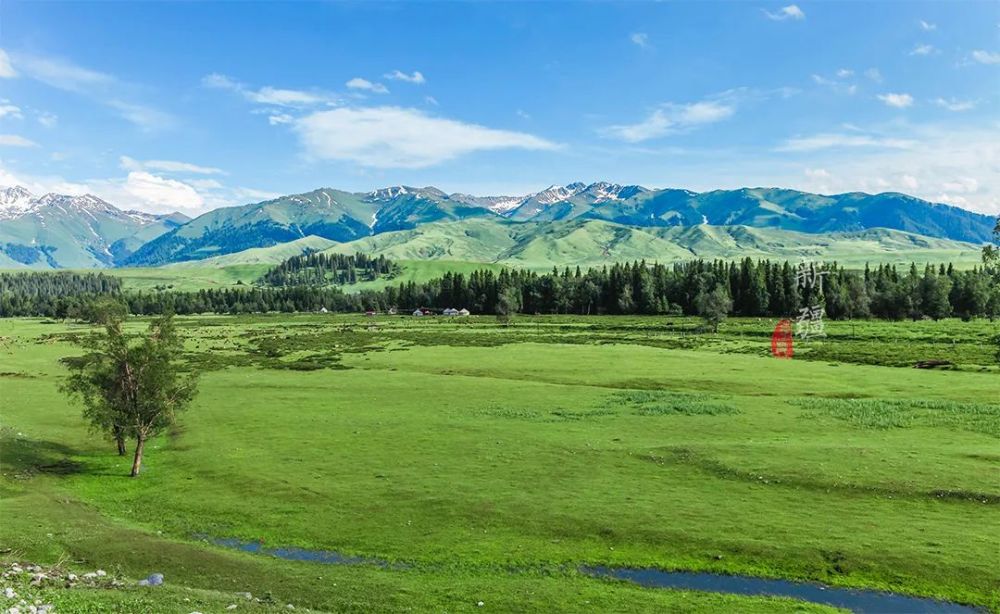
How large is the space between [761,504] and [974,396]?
4160 cm

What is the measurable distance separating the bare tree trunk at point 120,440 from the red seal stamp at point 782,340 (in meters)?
88.9

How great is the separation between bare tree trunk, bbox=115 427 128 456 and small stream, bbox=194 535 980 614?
2293 cm

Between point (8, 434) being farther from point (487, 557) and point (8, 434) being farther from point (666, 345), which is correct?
point (666, 345)

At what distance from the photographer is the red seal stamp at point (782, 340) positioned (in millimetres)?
100562

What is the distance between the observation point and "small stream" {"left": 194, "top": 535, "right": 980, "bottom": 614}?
24.7 m

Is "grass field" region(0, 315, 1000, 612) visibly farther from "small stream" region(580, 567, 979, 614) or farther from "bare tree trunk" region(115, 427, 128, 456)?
"bare tree trunk" region(115, 427, 128, 456)

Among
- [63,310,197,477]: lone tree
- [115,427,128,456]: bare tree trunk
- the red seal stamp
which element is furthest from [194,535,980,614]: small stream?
the red seal stamp

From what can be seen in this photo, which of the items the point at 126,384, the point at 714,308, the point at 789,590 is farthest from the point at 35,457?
the point at 714,308

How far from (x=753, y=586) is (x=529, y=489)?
14500 mm

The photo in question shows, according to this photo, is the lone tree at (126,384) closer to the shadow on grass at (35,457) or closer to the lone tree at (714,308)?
the shadow on grass at (35,457)

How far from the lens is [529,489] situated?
1484 inches

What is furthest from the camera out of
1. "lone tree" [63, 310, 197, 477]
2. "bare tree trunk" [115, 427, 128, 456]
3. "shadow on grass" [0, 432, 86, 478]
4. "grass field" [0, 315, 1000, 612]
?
"bare tree trunk" [115, 427, 128, 456]

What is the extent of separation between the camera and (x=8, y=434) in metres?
50.8

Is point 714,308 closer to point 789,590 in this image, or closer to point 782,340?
point 782,340
